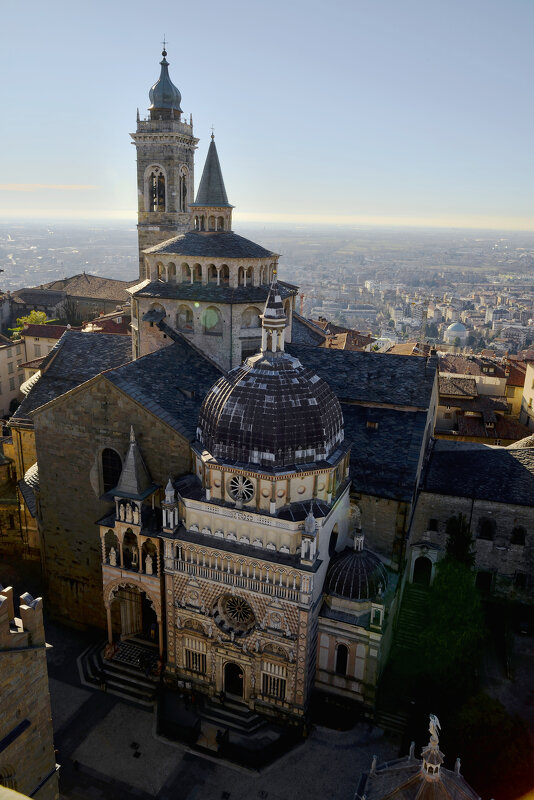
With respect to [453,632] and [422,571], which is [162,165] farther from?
[453,632]

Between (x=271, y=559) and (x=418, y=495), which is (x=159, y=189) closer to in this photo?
(x=418, y=495)

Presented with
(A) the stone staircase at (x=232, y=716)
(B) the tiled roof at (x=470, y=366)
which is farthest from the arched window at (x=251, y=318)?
(B) the tiled roof at (x=470, y=366)

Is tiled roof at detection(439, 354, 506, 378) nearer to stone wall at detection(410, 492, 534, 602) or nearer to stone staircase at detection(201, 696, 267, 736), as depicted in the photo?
stone wall at detection(410, 492, 534, 602)

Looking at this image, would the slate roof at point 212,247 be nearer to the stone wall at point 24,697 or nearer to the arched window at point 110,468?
the arched window at point 110,468

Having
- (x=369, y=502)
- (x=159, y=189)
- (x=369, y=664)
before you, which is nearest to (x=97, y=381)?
(x=369, y=502)

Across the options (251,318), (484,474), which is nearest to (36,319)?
(251,318)

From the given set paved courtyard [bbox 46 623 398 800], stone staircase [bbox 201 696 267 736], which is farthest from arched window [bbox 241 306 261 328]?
paved courtyard [bbox 46 623 398 800]
